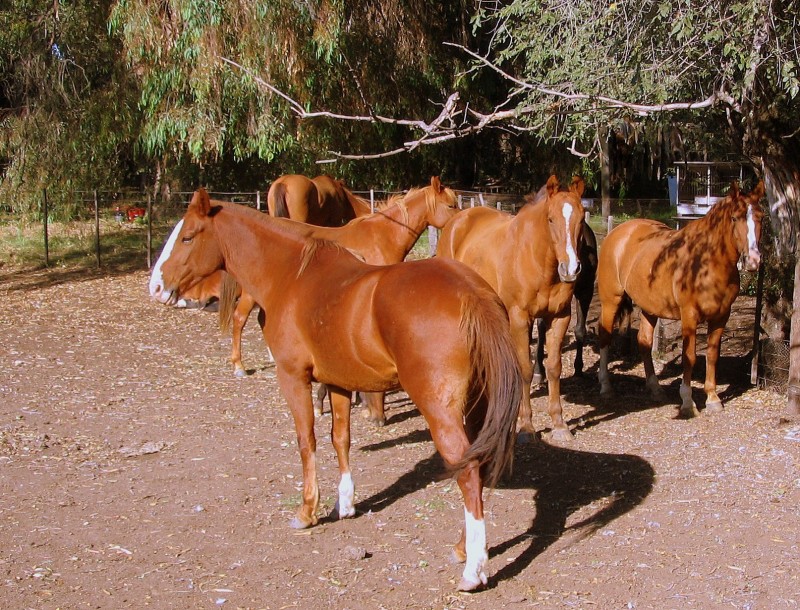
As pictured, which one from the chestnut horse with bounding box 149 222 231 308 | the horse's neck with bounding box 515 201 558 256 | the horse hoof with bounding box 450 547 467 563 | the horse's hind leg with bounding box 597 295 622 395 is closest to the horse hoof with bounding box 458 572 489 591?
the horse hoof with bounding box 450 547 467 563

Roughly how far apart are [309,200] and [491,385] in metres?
7.09

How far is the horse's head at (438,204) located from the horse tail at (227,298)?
258 centimetres

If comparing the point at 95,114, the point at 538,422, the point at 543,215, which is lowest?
the point at 538,422

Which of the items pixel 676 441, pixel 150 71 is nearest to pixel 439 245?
pixel 676 441

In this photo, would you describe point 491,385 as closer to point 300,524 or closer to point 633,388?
point 300,524

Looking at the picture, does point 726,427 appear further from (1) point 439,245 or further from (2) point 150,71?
(2) point 150,71

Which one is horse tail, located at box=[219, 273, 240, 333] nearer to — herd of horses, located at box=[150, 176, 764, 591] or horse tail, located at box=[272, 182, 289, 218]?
herd of horses, located at box=[150, 176, 764, 591]

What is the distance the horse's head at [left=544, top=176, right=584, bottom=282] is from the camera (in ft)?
21.4

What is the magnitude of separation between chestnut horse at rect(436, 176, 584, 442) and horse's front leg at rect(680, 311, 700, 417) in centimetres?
124

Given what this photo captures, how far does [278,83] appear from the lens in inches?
535

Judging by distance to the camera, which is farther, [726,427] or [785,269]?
[785,269]

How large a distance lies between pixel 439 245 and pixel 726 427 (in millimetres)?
3431

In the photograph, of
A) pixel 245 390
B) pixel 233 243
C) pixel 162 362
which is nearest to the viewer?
pixel 233 243

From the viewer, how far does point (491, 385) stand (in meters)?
4.21
